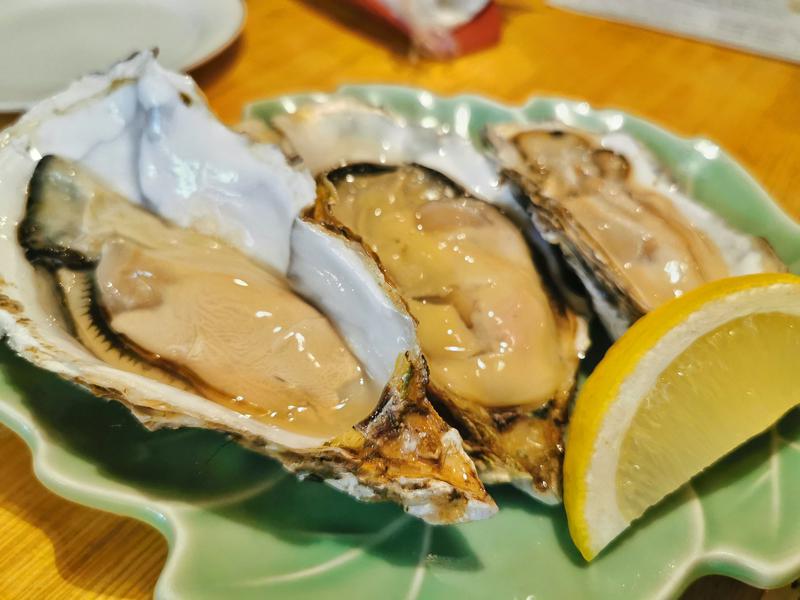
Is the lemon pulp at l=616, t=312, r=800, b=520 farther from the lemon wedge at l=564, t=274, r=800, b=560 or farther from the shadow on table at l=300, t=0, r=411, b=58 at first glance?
the shadow on table at l=300, t=0, r=411, b=58

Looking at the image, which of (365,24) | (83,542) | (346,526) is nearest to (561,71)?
(365,24)

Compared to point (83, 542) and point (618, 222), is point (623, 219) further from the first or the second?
point (83, 542)

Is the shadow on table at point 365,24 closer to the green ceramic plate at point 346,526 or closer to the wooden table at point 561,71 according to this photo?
the wooden table at point 561,71

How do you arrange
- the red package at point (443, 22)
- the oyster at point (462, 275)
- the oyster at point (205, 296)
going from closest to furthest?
the oyster at point (205, 296)
the oyster at point (462, 275)
the red package at point (443, 22)

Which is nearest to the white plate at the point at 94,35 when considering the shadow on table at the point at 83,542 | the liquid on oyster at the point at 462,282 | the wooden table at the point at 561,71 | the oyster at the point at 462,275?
the wooden table at the point at 561,71

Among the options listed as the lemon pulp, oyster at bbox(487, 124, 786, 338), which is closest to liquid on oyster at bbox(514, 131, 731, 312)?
oyster at bbox(487, 124, 786, 338)

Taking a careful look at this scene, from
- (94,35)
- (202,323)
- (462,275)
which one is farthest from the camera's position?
(94,35)

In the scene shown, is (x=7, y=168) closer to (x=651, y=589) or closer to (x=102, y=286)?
(x=102, y=286)
